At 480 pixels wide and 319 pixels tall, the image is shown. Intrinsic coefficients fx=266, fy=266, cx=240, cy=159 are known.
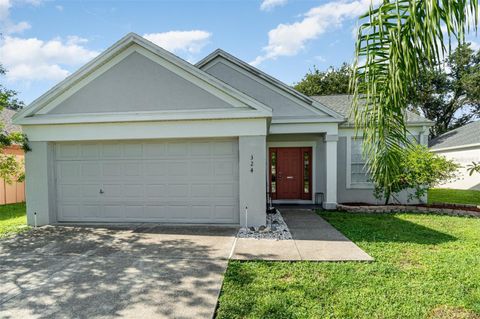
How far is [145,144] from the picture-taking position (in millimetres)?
8055

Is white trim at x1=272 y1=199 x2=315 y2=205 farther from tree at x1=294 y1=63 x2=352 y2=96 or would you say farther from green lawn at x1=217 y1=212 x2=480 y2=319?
tree at x1=294 y1=63 x2=352 y2=96

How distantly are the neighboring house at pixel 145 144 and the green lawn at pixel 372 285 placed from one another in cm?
294

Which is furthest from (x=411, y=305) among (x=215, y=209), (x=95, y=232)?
(x=95, y=232)

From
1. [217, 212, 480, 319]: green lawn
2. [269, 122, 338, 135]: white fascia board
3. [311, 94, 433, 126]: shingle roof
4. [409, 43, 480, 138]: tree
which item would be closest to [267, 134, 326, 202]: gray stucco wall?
[269, 122, 338, 135]: white fascia board

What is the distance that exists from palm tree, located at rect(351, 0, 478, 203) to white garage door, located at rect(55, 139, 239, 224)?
19.6 ft

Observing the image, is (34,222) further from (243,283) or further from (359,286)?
(359,286)

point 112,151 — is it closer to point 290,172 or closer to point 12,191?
point 290,172

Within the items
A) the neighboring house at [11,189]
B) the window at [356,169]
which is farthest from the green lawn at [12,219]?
the window at [356,169]

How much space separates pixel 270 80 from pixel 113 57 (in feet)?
18.3

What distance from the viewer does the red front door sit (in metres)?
12.1

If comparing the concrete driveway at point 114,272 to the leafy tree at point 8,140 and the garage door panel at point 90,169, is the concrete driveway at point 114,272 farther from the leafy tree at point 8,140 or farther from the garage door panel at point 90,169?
the leafy tree at point 8,140

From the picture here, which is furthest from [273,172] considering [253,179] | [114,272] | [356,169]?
[114,272]

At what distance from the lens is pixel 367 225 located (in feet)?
26.3

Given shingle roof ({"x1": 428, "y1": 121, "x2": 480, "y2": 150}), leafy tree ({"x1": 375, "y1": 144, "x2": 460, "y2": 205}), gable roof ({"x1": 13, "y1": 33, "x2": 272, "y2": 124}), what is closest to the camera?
gable roof ({"x1": 13, "y1": 33, "x2": 272, "y2": 124})
